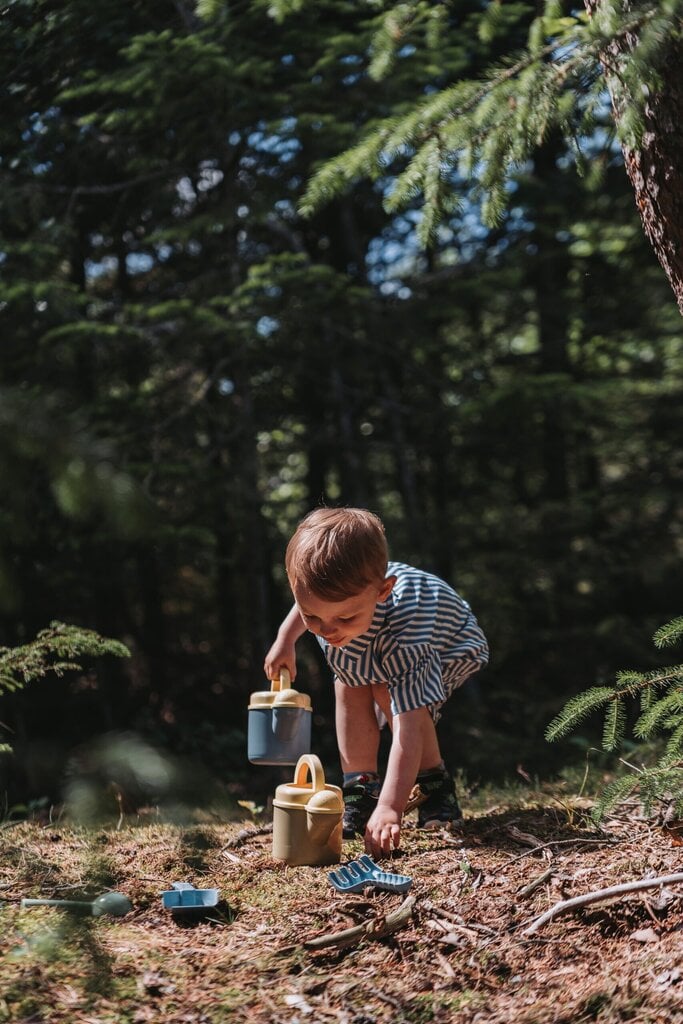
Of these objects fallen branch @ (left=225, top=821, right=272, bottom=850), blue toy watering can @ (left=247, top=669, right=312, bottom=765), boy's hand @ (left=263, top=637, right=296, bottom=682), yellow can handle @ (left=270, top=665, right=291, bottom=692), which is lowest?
fallen branch @ (left=225, top=821, right=272, bottom=850)

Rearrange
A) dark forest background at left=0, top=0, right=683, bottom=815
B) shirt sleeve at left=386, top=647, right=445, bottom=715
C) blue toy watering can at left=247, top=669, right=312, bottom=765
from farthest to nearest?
dark forest background at left=0, top=0, right=683, bottom=815
blue toy watering can at left=247, top=669, right=312, bottom=765
shirt sleeve at left=386, top=647, right=445, bottom=715

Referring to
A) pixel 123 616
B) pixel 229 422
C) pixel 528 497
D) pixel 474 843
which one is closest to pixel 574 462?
pixel 528 497

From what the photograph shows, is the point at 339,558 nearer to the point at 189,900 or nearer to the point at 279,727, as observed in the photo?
the point at 279,727

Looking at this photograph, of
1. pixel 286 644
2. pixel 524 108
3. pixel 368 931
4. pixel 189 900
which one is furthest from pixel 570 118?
pixel 189 900

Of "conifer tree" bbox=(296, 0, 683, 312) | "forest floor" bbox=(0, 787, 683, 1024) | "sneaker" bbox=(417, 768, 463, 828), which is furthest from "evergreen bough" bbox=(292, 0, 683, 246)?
"forest floor" bbox=(0, 787, 683, 1024)

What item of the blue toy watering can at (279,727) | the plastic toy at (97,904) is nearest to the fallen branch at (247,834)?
the blue toy watering can at (279,727)

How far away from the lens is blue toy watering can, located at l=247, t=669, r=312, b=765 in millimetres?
3014

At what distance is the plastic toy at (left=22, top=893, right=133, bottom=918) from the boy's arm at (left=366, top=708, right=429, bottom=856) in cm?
72

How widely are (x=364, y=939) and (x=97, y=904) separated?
72cm

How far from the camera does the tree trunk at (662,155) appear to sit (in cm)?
241

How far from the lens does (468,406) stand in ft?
20.2

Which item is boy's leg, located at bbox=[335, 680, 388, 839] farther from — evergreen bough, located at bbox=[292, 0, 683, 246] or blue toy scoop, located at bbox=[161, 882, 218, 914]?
evergreen bough, located at bbox=[292, 0, 683, 246]

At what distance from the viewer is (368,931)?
220 cm

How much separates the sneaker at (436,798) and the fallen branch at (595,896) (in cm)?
80
